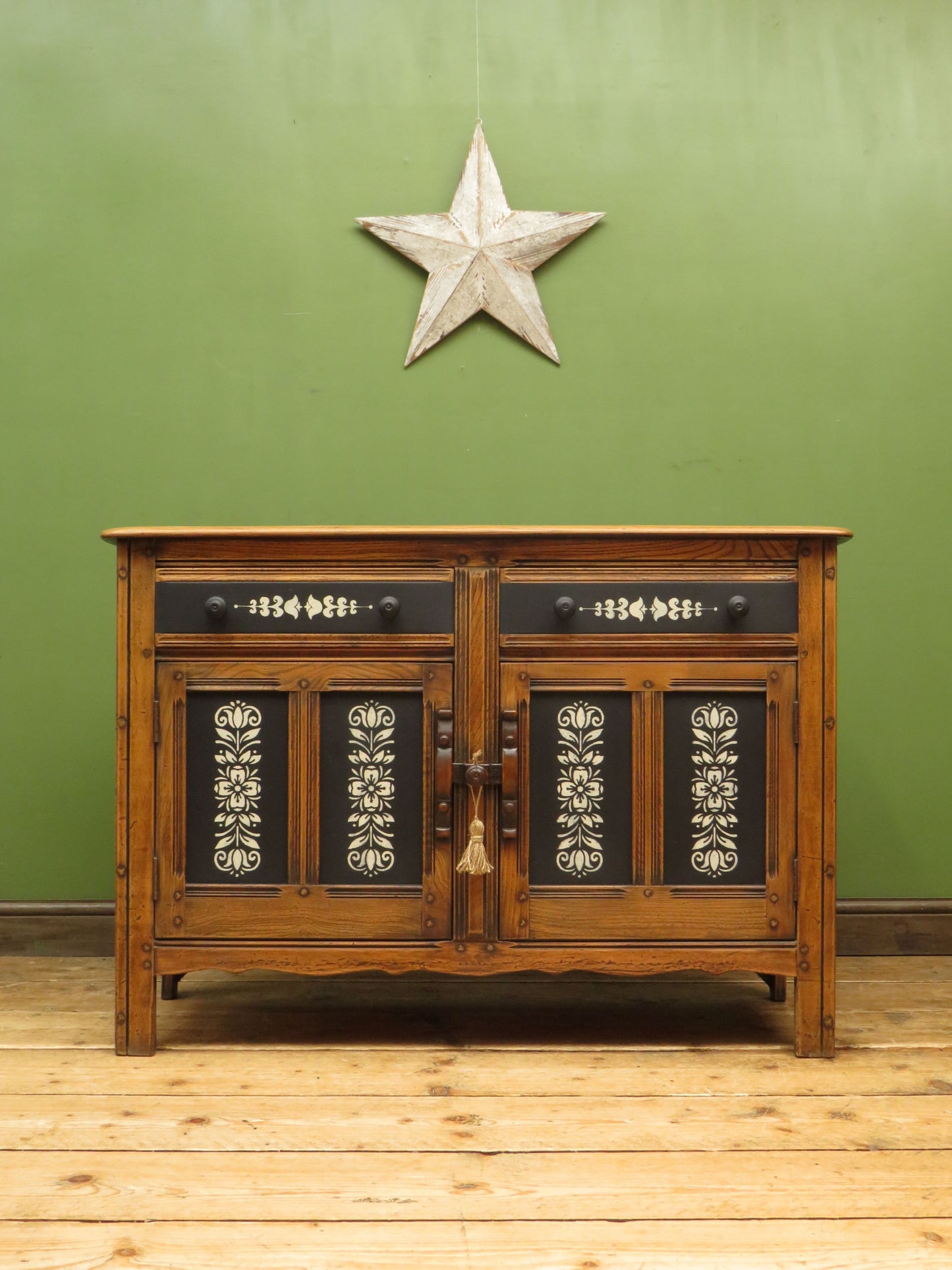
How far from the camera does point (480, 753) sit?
1.64 metres

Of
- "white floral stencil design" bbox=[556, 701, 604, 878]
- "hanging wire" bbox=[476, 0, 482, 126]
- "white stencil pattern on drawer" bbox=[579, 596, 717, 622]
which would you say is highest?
"hanging wire" bbox=[476, 0, 482, 126]

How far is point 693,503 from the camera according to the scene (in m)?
2.23

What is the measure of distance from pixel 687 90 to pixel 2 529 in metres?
1.96

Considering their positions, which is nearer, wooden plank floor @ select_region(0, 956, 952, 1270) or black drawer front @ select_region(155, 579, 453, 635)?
wooden plank floor @ select_region(0, 956, 952, 1270)

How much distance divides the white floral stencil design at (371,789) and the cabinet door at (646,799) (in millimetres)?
206

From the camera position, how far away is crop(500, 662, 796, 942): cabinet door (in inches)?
64.0

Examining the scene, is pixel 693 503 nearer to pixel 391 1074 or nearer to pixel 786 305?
pixel 786 305

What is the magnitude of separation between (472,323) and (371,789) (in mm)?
1194

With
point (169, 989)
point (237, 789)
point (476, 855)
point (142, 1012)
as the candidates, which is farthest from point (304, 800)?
point (169, 989)

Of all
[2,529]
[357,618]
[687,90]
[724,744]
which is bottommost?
[724,744]

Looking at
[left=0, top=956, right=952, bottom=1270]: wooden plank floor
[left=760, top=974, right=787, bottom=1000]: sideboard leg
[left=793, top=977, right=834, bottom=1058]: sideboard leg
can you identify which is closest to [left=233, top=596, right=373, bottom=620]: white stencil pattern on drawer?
[left=0, top=956, right=952, bottom=1270]: wooden plank floor

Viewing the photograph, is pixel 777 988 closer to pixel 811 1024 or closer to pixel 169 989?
pixel 811 1024

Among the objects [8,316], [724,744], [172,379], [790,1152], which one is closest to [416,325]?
[172,379]

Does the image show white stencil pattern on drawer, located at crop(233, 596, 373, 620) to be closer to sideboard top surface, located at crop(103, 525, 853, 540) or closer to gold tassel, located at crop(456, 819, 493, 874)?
sideboard top surface, located at crop(103, 525, 853, 540)
